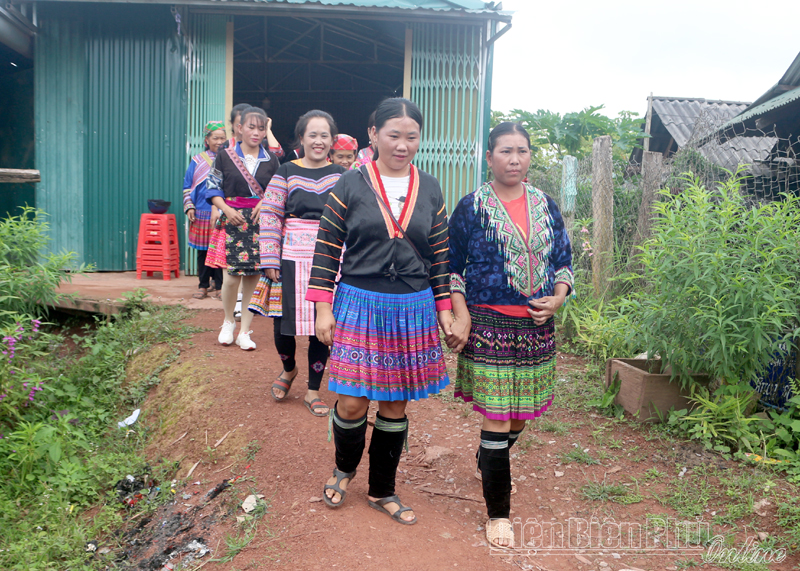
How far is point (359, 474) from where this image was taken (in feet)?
10.8

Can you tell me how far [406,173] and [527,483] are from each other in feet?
5.99

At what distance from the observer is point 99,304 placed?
605 centimetres

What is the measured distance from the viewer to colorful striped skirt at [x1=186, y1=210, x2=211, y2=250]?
6.64 m

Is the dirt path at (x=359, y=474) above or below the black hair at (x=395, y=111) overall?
below

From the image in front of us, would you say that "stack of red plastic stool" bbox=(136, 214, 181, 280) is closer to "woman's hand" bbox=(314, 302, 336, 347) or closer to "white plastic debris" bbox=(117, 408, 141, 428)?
"white plastic debris" bbox=(117, 408, 141, 428)

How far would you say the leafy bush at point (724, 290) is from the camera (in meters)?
3.39

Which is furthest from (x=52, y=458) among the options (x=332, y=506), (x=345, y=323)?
(x=345, y=323)

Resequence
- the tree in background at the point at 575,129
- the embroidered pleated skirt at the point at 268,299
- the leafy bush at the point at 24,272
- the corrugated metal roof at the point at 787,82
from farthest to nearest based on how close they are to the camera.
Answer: the tree in background at the point at 575,129 < the corrugated metal roof at the point at 787,82 < the leafy bush at the point at 24,272 < the embroidered pleated skirt at the point at 268,299

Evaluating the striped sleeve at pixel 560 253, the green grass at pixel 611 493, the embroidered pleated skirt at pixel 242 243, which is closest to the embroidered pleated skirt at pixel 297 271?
the embroidered pleated skirt at pixel 242 243

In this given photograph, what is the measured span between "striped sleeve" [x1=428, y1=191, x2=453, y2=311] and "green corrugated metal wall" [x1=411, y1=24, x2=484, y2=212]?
4933 millimetres

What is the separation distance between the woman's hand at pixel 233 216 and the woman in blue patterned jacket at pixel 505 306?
2514 millimetres

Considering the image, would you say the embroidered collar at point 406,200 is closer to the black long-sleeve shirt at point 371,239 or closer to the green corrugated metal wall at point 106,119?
the black long-sleeve shirt at point 371,239

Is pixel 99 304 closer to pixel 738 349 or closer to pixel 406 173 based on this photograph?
pixel 406 173

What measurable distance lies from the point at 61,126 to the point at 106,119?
20.3 inches
